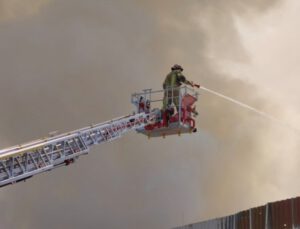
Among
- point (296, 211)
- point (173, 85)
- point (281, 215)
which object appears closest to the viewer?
point (296, 211)

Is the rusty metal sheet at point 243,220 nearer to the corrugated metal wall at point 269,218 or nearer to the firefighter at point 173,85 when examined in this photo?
the corrugated metal wall at point 269,218

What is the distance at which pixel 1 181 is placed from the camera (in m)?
17.9

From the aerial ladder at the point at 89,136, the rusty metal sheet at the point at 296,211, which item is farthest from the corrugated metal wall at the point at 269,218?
the aerial ladder at the point at 89,136

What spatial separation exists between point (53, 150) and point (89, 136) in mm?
2401

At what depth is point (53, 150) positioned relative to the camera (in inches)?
789

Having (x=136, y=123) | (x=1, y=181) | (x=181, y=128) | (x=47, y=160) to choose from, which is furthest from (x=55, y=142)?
(x=181, y=128)

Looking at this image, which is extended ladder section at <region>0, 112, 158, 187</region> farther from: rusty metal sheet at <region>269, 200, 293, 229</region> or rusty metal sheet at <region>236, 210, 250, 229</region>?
rusty metal sheet at <region>269, 200, 293, 229</region>

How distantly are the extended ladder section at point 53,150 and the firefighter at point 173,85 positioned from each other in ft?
8.34

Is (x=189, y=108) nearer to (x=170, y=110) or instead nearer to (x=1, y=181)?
(x=170, y=110)

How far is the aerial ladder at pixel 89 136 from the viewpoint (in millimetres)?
18355

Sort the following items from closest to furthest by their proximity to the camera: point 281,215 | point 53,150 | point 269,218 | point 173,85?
point 53,150, point 281,215, point 269,218, point 173,85

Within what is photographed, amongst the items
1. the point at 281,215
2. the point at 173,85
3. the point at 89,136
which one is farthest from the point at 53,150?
the point at 281,215

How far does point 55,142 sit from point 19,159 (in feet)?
5.80

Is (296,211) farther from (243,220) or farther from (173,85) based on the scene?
(173,85)
